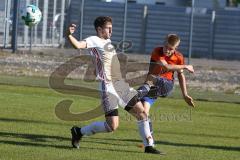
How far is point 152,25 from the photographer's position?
40125 millimetres

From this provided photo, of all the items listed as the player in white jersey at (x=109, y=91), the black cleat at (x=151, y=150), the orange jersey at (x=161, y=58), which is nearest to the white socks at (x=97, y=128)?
the player in white jersey at (x=109, y=91)

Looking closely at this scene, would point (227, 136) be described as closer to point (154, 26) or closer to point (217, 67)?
point (217, 67)

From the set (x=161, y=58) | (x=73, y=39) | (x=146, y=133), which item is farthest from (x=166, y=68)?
(x=73, y=39)

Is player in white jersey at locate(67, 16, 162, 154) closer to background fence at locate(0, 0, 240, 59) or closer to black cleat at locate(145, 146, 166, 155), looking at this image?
black cleat at locate(145, 146, 166, 155)

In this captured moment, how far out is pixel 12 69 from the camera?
1110 inches

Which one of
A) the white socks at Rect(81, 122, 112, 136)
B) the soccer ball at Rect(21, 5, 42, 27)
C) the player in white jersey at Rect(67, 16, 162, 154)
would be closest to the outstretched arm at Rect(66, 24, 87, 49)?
the player in white jersey at Rect(67, 16, 162, 154)

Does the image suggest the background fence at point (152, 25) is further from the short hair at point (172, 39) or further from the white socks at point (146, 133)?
the white socks at point (146, 133)

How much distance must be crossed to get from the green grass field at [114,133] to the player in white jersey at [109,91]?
0.83 feet

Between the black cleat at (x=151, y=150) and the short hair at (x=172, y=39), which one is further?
the short hair at (x=172, y=39)

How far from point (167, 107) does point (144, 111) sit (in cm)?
766

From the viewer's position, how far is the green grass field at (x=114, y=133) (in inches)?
432

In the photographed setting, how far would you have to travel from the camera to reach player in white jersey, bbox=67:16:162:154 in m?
11.1

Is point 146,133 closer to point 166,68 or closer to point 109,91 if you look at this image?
point 109,91

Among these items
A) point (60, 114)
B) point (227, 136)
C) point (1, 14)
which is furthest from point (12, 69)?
point (227, 136)
